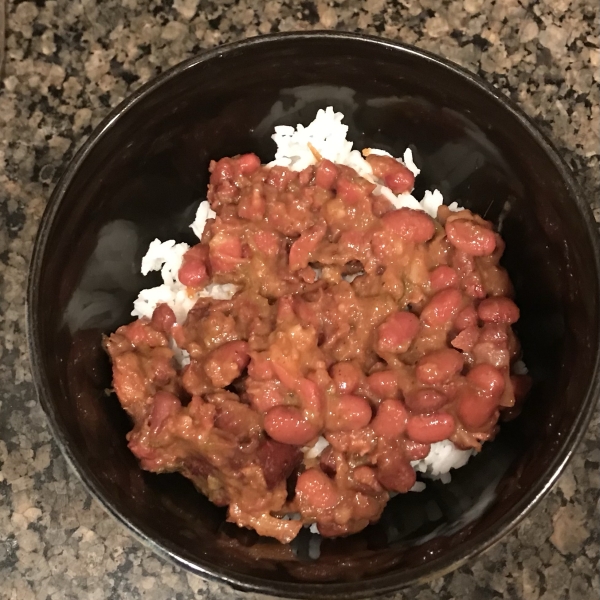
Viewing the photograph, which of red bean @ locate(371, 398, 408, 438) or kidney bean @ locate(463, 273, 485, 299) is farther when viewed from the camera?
kidney bean @ locate(463, 273, 485, 299)

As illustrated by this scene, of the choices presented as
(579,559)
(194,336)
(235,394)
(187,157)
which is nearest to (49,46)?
(187,157)

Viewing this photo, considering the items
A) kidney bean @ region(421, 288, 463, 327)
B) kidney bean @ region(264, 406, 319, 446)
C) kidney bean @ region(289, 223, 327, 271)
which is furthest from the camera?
kidney bean @ region(289, 223, 327, 271)

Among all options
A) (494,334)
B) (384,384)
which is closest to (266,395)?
(384,384)

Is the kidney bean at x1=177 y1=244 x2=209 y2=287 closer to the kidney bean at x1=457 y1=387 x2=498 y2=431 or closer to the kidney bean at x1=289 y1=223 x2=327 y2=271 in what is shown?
the kidney bean at x1=289 y1=223 x2=327 y2=271

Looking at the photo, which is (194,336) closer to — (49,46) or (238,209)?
(238,209)

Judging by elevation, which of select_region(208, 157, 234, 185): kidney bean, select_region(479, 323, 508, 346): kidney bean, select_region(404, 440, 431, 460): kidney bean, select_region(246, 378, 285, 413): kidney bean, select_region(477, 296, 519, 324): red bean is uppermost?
select_region(208, 157, 234, 185): kidney bean

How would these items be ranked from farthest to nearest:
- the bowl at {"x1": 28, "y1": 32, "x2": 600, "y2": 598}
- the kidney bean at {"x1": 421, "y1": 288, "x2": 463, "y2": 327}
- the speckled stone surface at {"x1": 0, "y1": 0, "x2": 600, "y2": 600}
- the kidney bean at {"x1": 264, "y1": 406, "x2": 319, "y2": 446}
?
the speckled stone surface at {"x1": 0, "y1": 0, "x2": 600, "y2": 600}, the kidney bean at {"x1": 421, "y1": 288, "x2": 463, "y2": 327}, the kidney bean at {"x1": 264, "y1": 406, "x2": 319, "y2": 446}, the bowl at {"x1": 28, "y1": 32, "x2": 600, "y2": 598}

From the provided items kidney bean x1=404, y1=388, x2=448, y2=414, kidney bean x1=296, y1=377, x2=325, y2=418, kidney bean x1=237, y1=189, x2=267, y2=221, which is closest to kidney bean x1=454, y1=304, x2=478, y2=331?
kidney bean x1=404, y1=388, x2=448, y2=414

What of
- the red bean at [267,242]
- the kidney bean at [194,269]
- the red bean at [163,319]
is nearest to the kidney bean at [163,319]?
the red bean at [163,319]
